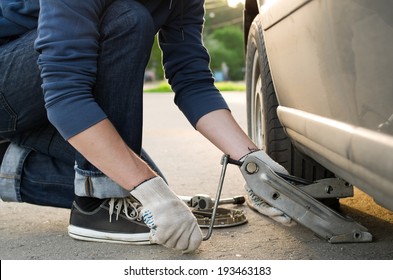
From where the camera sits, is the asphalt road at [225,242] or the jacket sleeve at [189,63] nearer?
the asphalt road at [225,242]

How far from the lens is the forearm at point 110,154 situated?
178cm

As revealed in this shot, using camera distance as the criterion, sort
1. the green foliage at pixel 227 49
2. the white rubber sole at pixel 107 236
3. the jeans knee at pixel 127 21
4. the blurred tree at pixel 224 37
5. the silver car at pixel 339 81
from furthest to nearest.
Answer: the blurred tree at pixel 224 37 < the green foliage at pixel 227 49 < the white rubber sole at pixel 107 236 < the jeans knee at pixel 127 21 < the silver car at pixel 339 81

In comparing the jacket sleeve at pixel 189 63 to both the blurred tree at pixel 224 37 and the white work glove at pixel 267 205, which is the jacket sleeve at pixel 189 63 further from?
the blurred tree at pixel 224 37

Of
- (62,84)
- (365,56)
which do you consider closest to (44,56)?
(62,84)

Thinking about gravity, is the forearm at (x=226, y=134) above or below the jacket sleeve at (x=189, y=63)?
below

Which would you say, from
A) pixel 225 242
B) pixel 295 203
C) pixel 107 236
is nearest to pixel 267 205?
pixel 295 203

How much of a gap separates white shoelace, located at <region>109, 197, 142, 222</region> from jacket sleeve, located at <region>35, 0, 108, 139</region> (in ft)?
1.26

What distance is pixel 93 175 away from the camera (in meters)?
2.02

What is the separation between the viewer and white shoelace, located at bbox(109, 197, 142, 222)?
2.10 metres

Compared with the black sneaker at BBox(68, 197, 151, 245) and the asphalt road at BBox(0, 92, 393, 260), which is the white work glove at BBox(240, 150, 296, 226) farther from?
the black sneaker at BBox(68, 197, 151, 245)

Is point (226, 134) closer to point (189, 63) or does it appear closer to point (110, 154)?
point (189, 63)

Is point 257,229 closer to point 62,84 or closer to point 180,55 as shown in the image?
point 180,55

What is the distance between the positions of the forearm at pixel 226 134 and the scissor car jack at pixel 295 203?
0.29 ft

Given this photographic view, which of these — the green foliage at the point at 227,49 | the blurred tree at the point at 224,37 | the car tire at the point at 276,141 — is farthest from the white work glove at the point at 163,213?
the blurred tree at the point at 224,37
